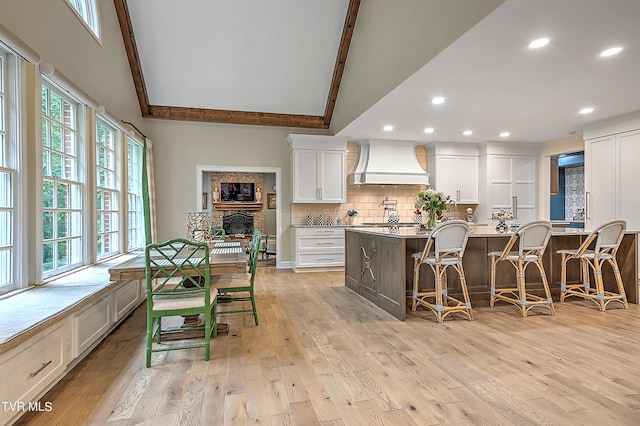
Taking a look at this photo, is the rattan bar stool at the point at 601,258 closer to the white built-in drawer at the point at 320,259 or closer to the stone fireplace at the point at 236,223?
the white built-in drawer at the point at 320,259

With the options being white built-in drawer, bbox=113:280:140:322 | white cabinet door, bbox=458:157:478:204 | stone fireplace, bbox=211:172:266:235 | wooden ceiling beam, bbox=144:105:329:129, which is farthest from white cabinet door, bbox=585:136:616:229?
stone fireplace, bbox=211:172:266:235

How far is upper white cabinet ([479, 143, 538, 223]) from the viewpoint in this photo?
7.20m

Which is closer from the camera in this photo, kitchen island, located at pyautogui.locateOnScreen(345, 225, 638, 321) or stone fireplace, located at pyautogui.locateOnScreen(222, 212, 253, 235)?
kitchen island, located at pyautogui.locateOnScreen(345, 225, 638, 321)

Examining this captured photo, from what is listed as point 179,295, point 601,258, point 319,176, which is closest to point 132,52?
point 319,176

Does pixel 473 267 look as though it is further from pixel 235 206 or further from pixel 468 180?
pixel 235 206

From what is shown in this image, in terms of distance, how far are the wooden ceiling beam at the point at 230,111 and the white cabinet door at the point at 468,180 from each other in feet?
9.74

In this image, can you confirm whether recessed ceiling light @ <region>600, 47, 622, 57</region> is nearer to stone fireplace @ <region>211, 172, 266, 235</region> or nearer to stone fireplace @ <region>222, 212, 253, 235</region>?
stone fireplace @ <region>211, 172, 266, 235</region>

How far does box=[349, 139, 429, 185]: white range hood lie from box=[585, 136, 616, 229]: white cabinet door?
8.80ft

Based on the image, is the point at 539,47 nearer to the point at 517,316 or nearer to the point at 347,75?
the point at 517,316

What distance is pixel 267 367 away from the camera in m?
2.51

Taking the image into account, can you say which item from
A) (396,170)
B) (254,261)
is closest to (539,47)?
(254,261)

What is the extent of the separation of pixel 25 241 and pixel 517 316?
177 inches

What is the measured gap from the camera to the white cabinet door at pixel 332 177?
6.70 meters

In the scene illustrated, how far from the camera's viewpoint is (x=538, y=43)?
299cm
